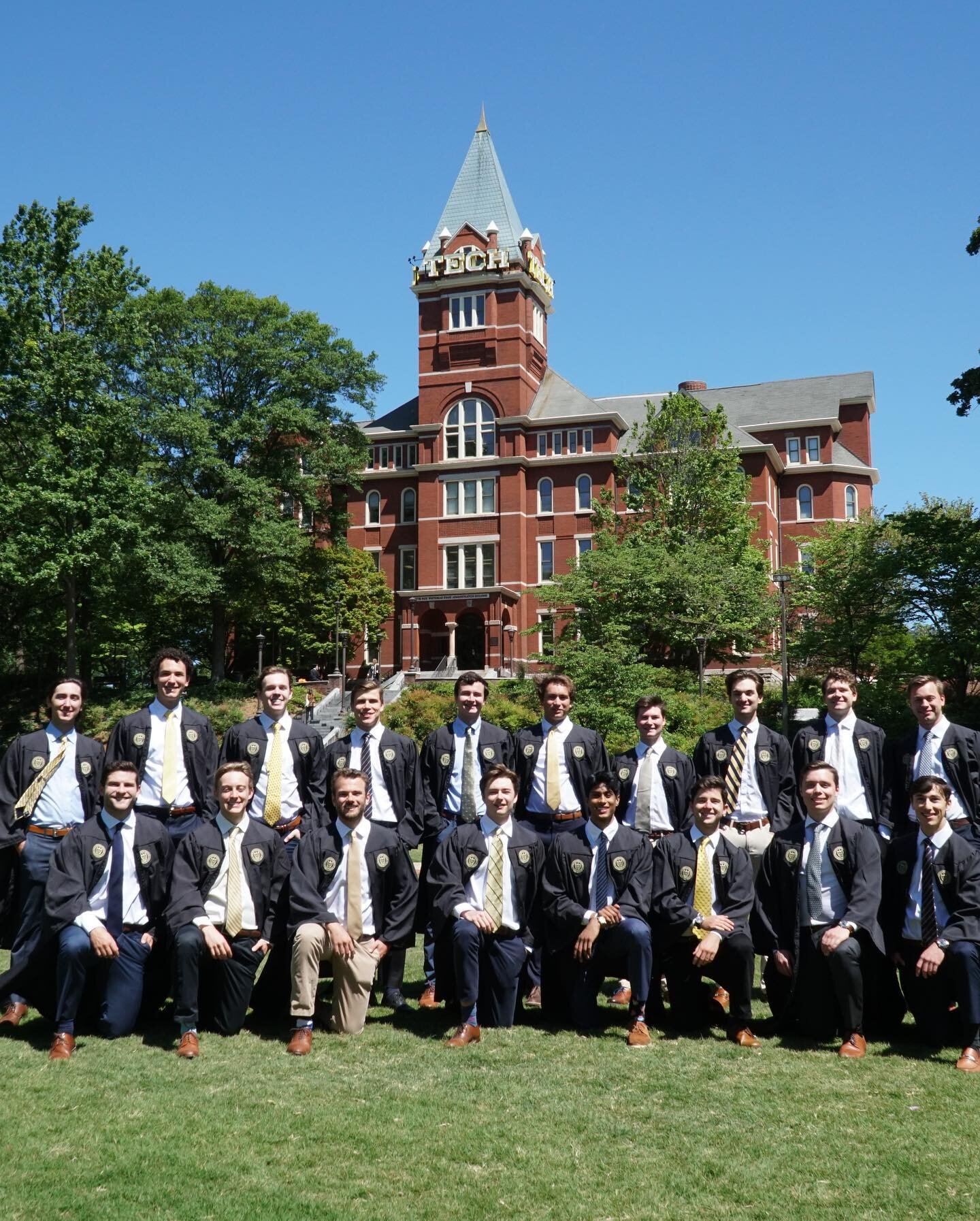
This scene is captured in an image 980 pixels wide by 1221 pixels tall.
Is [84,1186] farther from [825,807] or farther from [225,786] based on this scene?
[825,807]

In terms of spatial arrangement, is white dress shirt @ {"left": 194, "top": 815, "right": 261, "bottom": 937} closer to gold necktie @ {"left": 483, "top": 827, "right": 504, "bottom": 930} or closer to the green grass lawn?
the green grass lawn

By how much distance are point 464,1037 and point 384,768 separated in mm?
2388

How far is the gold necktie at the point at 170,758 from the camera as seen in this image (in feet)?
27.7

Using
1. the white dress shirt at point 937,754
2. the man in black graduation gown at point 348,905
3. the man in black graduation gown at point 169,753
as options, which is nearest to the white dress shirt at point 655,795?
the white dress shirt at point 937,754

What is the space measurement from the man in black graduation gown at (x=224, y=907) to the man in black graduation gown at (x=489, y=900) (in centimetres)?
117

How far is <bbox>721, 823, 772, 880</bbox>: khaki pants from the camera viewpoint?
843 cm

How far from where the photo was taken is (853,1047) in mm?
6969

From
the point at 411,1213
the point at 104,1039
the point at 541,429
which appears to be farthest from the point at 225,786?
the point at 541,429

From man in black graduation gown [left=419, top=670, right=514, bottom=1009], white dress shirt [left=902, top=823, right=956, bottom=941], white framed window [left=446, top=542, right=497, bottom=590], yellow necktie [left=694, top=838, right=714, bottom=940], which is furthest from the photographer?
white framed window [left=446, top=542, right=497, bottom=590]

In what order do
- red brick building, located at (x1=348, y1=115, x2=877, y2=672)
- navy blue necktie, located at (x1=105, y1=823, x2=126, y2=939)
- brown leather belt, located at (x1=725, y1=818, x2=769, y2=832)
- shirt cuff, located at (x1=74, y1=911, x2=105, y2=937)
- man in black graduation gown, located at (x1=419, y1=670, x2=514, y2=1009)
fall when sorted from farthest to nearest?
red brick building, located at (x1=348, y1=115, x2=877, y2=672)
man in black graduation gown, located at (x1=419, y1=670, x2=514, y2=1009)
brown leather belt, located at (x1=725, y1=818, x2=769, y2=832)
navy blue necktie, located at (x1=105, y1=823, x2=126, y2=939)
shirt cuff, located at (x1=74, y1=911, x2=105, y2=937)

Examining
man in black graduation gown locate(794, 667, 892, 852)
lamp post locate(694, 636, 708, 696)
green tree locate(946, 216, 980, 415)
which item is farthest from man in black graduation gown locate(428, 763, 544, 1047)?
lamp post locate(694, 636, 708, 696)

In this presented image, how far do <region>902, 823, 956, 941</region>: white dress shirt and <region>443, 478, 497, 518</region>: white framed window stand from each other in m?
42.8

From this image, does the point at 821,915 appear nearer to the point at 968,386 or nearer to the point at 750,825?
the point at 750,825

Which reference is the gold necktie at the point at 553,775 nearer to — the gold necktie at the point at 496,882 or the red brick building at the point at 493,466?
the gold necktie at the point at 496,882
